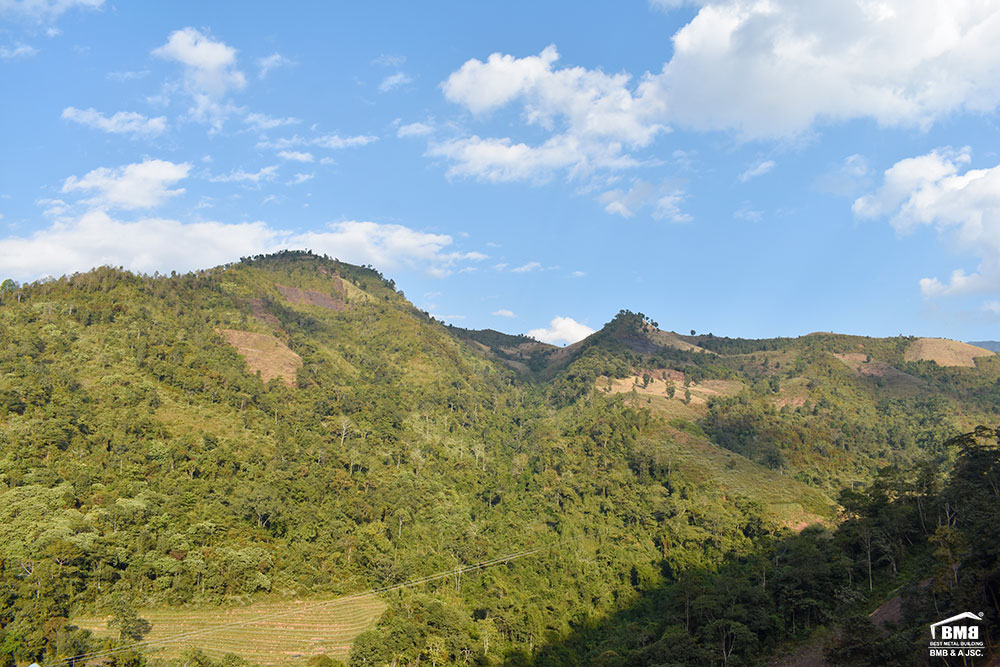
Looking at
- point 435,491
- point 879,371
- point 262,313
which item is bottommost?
point 435,491

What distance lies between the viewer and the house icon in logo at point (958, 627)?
25.0 m

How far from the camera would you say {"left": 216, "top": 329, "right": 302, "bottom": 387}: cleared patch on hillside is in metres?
88.6

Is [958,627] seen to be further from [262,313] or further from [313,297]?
[313,297]

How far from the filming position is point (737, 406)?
10675cm

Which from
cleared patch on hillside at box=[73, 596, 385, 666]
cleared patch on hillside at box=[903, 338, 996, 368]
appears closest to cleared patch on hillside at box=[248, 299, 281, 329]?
cleared patch on hillside at box=[73, 596, 385, 666]

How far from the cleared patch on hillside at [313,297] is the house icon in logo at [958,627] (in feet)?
416

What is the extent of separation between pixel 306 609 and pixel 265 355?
50.8 meters

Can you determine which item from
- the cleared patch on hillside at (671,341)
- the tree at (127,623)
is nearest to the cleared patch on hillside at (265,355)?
the tree at (127,623)

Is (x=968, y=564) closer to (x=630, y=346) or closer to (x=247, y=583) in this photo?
(x=247, y=583)

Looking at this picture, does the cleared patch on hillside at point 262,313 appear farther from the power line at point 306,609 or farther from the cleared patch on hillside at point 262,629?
the cleared patch on hillside at point 262,629

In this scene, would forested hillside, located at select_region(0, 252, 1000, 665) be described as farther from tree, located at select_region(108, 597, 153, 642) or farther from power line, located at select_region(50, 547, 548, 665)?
power line, located at select_region(50, 547, 548, 665)

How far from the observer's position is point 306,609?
169 feet

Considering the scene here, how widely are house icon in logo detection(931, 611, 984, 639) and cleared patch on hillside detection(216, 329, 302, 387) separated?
8187 cm

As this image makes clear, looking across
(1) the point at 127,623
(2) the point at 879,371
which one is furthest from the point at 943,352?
(1) the point at 127,623
